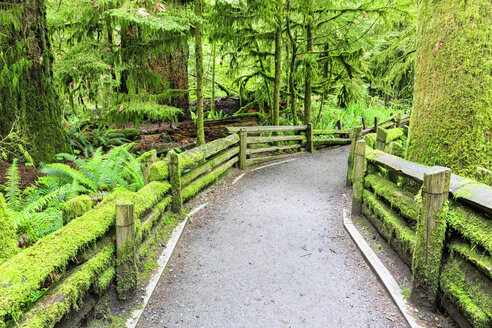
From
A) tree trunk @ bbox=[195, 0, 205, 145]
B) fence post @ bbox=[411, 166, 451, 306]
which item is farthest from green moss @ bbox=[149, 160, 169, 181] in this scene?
fence post @ bbox=[411, 166, 451, 306]

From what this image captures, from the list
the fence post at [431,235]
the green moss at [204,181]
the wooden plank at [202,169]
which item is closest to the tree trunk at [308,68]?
the wooden plank at [202,169]

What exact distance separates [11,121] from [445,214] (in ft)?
26.2

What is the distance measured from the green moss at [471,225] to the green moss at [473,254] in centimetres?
9

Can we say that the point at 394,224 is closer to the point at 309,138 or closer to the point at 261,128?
the point at 261,128

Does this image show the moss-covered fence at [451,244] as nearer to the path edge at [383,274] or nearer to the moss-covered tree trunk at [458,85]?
the path edge at [383,274]

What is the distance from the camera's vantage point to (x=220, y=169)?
7.84 meters

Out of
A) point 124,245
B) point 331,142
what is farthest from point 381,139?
point 331,142

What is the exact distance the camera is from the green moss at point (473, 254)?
2322mm

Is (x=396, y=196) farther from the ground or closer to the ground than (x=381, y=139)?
closer to the ground

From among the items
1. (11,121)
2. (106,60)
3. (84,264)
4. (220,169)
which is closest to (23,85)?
(11,121)

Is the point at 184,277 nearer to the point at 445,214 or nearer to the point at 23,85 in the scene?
the point at 445,214

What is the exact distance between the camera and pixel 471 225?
2.56m

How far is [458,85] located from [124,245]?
4508mm

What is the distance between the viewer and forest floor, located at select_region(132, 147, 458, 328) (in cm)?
307
